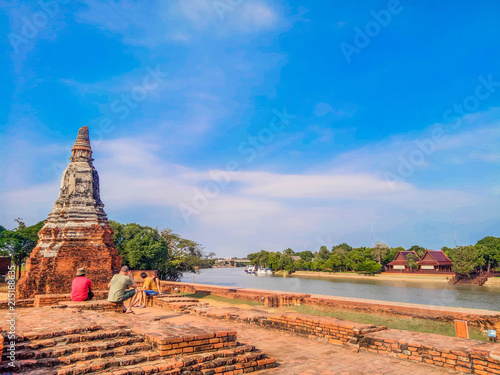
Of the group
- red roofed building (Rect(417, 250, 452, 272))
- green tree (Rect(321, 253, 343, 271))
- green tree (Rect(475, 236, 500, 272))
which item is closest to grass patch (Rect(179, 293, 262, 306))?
green tree (Rect(475, 236, 500, 272))

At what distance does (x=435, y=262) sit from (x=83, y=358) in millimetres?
43695

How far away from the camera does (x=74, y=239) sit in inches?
497

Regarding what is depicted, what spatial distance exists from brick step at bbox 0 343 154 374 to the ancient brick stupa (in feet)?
29.2

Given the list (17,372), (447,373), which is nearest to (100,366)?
(17,372)

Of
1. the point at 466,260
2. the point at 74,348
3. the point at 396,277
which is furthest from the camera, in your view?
the point at 396,277

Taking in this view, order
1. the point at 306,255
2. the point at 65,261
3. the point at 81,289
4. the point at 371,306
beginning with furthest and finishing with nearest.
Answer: the point at 306,255
the point at 65,261
the point at 371,306
the point at 81,289

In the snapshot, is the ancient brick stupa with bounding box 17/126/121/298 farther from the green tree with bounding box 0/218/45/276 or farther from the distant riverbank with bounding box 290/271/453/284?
the distant riverbank with bounding box 290/271/453/284

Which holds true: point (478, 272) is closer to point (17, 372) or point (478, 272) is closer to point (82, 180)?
point (82, 180)

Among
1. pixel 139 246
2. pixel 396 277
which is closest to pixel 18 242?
pixel 139 246

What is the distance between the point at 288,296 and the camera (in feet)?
42.6

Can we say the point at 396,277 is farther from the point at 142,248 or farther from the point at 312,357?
the point at 312,357

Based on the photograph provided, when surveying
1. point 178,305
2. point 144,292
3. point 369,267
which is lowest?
point 369,267

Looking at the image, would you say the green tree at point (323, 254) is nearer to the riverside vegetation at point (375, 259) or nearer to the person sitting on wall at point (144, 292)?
the riverside vegetation at point (375, 259)

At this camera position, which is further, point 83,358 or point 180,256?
point 180,256
